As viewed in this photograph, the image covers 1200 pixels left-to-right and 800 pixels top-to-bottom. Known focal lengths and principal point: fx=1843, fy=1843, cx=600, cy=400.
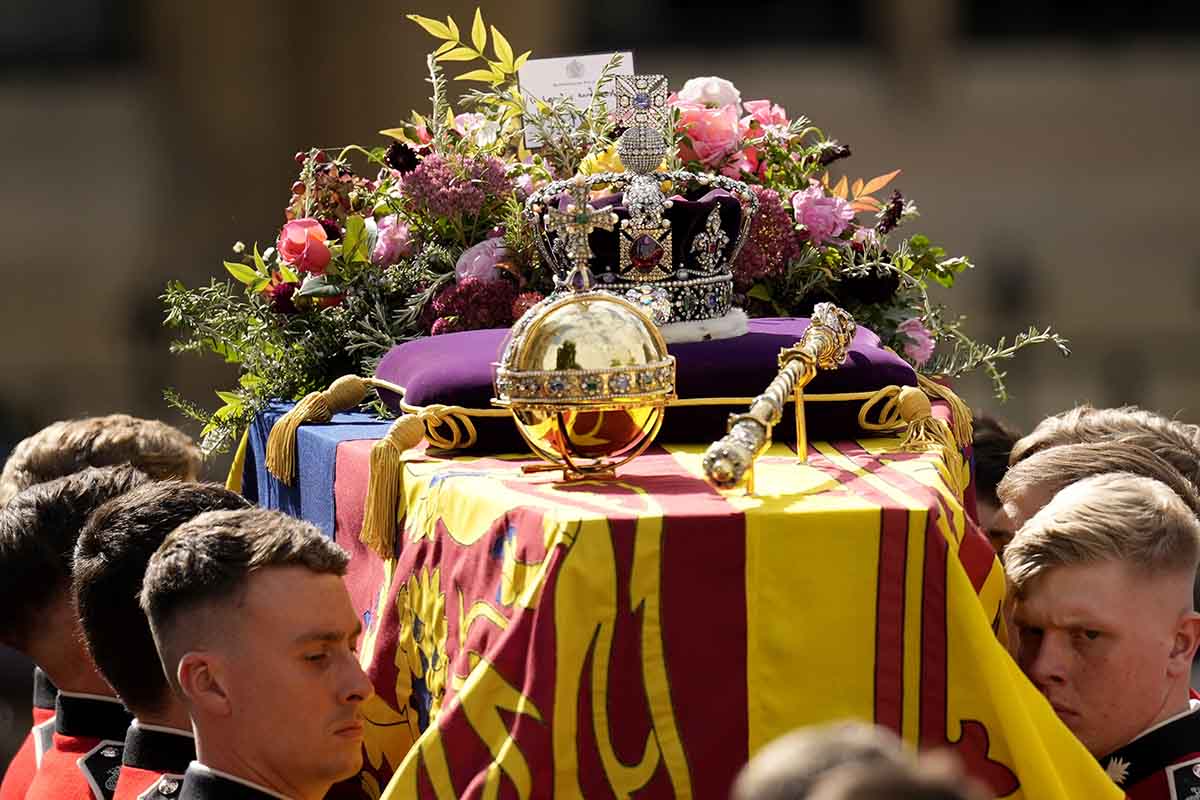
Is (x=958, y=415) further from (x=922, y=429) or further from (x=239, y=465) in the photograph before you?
(x=239, y=465)

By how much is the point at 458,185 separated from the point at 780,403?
1306 millimetres

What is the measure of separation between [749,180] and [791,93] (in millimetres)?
5410

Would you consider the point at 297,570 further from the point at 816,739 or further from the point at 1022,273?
the point at 1022,273

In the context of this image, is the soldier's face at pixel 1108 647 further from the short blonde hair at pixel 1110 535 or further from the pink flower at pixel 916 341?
the pink flower at pixel 916 341

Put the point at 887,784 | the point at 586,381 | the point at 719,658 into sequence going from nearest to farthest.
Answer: the point at 887,784
the point at 719,658
the point at 586,381

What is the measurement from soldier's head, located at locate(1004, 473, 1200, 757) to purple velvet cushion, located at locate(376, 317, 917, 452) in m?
0.33

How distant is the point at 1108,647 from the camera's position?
1968 mm

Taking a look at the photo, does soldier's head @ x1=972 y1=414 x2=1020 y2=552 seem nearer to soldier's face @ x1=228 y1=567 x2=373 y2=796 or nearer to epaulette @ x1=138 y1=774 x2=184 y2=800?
soldier's face @ x1=228 y1=567 x2=373 y2=796

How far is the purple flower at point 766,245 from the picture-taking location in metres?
2.94

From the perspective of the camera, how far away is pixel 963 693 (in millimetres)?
1759

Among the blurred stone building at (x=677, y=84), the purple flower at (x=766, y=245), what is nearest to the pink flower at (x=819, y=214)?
the purple flower at (x=766, y=245)

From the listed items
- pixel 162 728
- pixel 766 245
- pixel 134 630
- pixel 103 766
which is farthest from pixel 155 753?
pixel 766 245

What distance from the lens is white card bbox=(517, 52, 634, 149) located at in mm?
3207

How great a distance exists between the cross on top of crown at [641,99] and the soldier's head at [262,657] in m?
0.70
